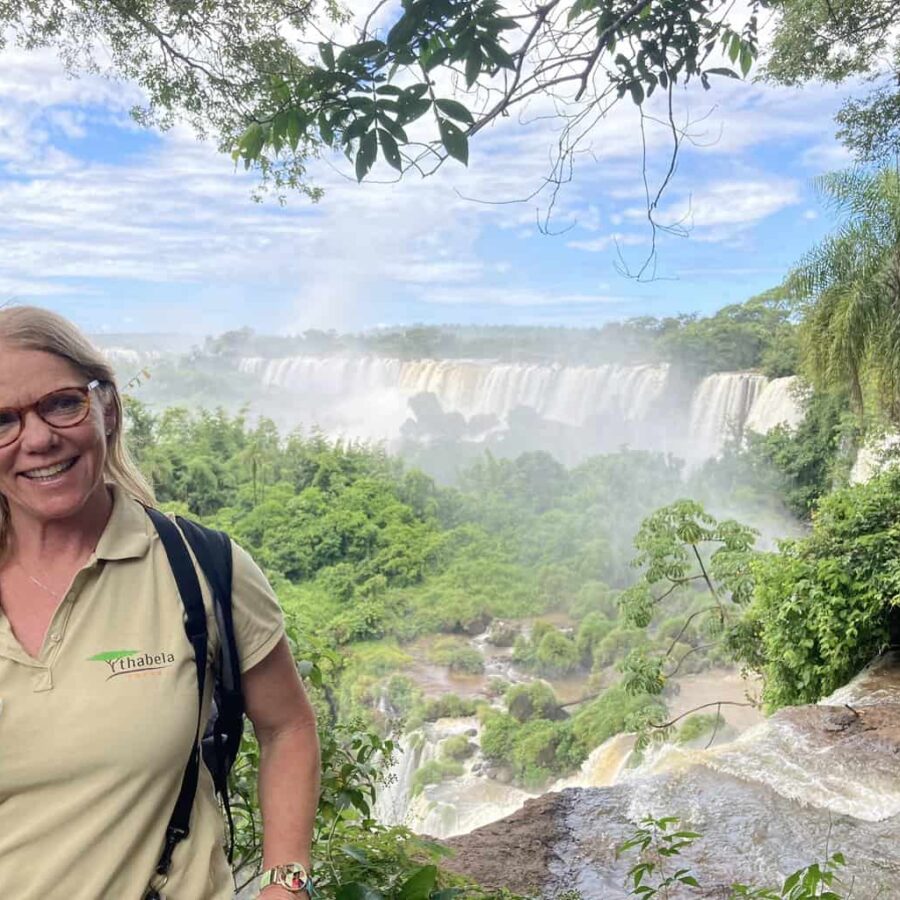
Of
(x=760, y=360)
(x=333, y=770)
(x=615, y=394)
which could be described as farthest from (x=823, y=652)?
(x=615, y=394)

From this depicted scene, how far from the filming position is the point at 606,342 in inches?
1222

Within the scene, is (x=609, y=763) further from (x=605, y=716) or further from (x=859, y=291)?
(x=859, y=291)

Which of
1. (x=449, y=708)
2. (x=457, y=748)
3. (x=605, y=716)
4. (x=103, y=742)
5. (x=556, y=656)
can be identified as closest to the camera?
(x=103, y=742)

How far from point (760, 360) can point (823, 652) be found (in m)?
17.0

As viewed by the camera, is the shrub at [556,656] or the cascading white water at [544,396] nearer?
the shrub at [556,656]

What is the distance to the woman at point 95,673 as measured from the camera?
0.75 meters

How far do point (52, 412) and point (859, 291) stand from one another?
342 inches

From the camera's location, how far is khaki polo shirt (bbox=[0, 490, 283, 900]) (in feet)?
2.44

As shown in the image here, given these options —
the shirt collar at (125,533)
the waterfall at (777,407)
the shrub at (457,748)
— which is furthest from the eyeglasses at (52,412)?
the waterfall at (777,407)

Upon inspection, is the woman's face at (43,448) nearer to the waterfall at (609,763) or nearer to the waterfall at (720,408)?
the waterfall at (609,763)

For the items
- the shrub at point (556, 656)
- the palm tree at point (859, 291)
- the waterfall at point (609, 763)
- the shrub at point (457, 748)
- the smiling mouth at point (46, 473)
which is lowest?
the shrub at point (457, 748)

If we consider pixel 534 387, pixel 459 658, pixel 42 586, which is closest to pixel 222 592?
pixel 42 586

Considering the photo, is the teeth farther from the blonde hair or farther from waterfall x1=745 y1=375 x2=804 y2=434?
waterfall x1=745 y1=375 x2=804 y2=434

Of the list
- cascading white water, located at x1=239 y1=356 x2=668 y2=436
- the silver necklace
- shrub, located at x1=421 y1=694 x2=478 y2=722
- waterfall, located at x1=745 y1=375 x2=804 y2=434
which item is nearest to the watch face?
the silver necklace
